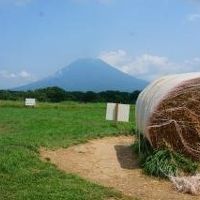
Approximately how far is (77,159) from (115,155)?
3.97 ft

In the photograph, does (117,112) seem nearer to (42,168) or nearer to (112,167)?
(112,167)

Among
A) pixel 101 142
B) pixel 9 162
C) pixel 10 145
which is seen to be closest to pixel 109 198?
pixel 9 162

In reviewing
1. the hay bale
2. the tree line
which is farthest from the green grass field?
the tree line

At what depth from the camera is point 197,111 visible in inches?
493

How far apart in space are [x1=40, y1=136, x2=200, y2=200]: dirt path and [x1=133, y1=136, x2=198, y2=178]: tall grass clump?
204 mm

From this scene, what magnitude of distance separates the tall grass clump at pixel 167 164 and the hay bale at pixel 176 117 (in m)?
0.19

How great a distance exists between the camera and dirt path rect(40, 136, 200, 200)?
1052 centimetres

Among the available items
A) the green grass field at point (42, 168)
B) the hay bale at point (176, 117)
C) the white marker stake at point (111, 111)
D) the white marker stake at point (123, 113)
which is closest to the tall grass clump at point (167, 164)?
the hay bale at point (176, 117)

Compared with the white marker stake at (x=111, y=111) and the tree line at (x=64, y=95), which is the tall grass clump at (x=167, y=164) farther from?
the tree line at (x=64, y=95)

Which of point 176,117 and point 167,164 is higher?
point 176,117

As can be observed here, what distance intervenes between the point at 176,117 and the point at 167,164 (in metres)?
1.12

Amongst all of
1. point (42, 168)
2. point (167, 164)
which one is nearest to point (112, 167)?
point (167, 164)

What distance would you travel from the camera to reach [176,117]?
12352 mm

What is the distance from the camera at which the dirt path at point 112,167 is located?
10523 millimetres
